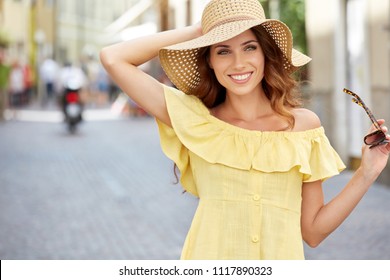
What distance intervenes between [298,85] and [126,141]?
14399mm

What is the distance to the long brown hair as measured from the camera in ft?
8.45

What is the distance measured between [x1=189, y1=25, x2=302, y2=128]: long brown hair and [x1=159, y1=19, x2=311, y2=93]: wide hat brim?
0.06 feet

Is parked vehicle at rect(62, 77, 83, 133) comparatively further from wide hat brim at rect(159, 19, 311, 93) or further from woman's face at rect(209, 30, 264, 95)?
woman's face at rect(209, 30, 264, 95)

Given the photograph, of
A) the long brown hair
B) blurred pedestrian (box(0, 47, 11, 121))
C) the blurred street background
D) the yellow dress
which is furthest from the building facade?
blurred pedestrian (box(0, 47, 11, 121))

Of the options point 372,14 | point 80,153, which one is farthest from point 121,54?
point 80,153

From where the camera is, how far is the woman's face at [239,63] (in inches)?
97.9

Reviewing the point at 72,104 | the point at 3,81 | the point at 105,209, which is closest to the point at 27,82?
the point at 3,81

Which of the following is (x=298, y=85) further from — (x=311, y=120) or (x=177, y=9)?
(x=177, y=9)

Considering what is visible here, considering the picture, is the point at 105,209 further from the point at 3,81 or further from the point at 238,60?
the point at 3,81

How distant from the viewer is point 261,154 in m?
2.47

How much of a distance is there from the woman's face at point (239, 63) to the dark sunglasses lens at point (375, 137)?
363mm

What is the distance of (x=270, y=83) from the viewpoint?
2607 millimetres

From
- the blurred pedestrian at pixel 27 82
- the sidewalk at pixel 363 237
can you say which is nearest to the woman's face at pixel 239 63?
the sidewalk at pixel 363 237

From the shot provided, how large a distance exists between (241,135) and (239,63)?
216 mm
